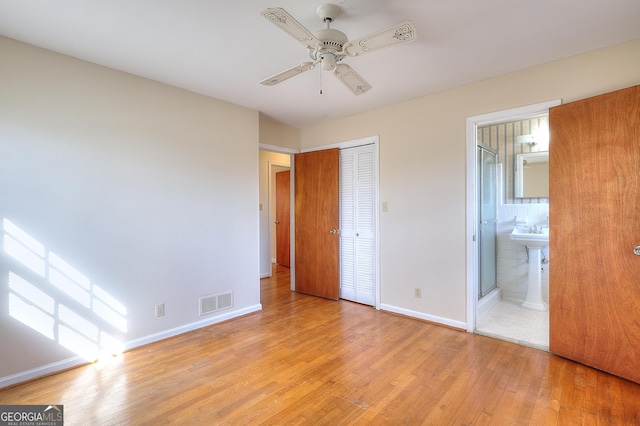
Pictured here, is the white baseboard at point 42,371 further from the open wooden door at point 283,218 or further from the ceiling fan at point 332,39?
the open wooden door at point 283,218

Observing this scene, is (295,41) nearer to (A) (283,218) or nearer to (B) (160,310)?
(B) (160,310)

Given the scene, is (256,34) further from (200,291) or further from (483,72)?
(200,291)

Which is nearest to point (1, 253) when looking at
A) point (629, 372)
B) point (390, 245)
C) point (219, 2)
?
point (219, 2)

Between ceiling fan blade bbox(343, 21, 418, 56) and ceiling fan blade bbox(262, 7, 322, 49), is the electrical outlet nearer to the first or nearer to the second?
ceiling fan blade bbox(262, 7, 322, 49)

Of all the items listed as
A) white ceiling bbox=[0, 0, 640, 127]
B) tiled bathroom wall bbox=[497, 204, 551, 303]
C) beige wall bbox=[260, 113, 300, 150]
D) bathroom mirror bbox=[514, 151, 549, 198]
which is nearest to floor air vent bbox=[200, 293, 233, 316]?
beige wall bbox=[260, 113, 300, 150]

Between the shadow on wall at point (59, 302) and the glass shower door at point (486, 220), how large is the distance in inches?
150

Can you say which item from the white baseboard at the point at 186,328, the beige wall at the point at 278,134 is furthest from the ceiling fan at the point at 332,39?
the white baseboard at the point at 186,328

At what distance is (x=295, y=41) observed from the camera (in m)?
2.17

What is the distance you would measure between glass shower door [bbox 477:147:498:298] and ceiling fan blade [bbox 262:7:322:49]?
2.55 metres

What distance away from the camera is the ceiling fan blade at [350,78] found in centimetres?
198

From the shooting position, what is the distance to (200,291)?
10.4 ft

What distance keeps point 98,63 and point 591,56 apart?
158 inches

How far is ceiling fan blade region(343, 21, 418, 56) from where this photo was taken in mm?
1523

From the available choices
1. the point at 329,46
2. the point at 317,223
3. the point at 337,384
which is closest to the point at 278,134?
the point at 317,223
